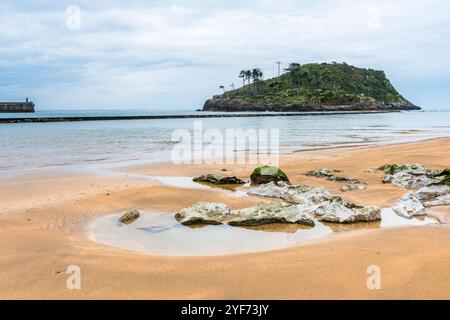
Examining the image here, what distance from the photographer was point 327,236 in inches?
296

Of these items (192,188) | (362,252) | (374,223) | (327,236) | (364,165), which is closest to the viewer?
(362,252)

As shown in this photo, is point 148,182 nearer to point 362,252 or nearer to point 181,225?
point 181,225

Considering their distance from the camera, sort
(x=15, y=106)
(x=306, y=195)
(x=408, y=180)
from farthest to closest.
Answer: (x=15, y=106)
(x=408, y=180)
(x=306, y=195)

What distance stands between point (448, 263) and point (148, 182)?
973cm

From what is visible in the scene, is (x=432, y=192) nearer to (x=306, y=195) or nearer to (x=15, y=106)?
(x=306, y=195)

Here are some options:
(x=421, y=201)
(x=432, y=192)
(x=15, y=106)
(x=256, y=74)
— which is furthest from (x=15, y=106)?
(x=421, y=201)

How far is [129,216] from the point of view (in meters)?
8.88

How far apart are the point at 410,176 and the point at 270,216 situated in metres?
6.64

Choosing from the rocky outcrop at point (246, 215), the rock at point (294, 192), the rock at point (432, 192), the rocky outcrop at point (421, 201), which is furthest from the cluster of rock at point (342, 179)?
the rocky outcrop at point (246, 215)

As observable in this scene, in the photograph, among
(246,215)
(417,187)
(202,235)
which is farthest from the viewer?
(417,187)

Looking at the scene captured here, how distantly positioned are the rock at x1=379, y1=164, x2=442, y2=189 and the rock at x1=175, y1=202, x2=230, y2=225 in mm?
6192

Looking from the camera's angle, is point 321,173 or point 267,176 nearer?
point 267,176

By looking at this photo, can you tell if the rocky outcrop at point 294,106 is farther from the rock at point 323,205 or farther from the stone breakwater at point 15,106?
the rock at point 323,205
